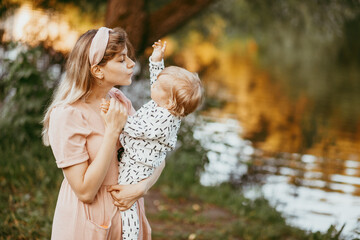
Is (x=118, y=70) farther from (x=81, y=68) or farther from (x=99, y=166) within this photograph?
(x=99, y=166)

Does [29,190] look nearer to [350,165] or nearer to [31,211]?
[31,211]

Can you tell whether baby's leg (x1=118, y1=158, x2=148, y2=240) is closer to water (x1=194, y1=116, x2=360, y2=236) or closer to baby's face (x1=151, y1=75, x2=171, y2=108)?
baby's face (x1=151, y1=75, x2=171, y2=108)

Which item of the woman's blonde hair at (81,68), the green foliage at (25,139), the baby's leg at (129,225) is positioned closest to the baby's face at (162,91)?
the woman's blonde hair at (81,68)

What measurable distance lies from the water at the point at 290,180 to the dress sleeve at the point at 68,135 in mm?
4167

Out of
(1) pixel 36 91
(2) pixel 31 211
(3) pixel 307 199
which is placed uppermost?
(1) pixel 36 91

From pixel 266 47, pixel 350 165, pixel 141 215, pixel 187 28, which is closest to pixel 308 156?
pixel 350 165

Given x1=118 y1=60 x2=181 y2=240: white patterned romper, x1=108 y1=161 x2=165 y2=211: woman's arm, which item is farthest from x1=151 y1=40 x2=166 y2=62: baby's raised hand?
x1=108 y1=161 x2=165 y2=211: woman's arm

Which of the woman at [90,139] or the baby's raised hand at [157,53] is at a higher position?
the baby's raised hand at [157,53]

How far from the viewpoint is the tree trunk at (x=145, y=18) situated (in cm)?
557

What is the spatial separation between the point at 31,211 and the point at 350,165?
6.76 metres

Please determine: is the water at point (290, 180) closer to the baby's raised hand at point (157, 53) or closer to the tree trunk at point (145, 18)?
the tree trunk at point (145, 18)

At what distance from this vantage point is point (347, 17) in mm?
8242

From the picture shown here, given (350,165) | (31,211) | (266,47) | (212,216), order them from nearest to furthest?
1. (31,211)
2. (212,216)
3. (350,165)
4. (266,47)

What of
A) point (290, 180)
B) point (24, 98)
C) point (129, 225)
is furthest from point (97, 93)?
point (290, 180)
